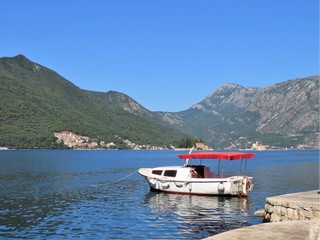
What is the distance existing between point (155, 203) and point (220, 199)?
24.4 ft

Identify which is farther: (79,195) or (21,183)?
(21,183)

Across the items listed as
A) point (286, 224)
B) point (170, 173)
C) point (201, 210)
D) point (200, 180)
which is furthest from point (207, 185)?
point (286, 224)

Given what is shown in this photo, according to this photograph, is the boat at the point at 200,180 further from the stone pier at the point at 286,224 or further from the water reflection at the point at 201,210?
the stone pier at the point at 286,224

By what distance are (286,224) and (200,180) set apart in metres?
27.6

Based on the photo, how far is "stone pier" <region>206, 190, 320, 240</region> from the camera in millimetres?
16516

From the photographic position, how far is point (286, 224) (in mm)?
19297

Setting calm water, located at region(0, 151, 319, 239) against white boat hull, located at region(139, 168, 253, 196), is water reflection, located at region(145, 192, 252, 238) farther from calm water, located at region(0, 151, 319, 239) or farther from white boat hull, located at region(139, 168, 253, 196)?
white boat hull, located at region(139, 168, 253, 196)

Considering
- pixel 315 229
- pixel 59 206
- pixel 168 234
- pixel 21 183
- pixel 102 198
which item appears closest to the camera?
pixel 315 229

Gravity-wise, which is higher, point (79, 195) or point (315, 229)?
point (315, 229)

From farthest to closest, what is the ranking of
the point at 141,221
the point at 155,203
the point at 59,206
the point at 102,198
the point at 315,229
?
1. the point at 102,198
2. the point at 155,203
3. the point at 59,206
4. the point at 141,221
5. the point at 315,229

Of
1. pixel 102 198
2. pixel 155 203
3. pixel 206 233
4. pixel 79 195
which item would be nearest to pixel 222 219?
pixel 206 233

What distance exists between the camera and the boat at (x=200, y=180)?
149ft

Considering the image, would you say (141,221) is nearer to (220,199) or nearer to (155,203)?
(155,203)

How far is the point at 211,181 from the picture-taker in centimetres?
4600
